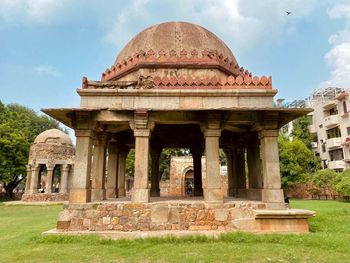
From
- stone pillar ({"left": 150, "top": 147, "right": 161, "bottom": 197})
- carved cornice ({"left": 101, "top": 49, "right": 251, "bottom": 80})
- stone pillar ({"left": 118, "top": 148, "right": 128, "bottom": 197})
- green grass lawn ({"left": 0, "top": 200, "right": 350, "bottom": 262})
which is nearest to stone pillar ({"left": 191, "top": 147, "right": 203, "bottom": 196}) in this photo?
stone pillar ({"left": 150, "top": 147, "right": 161, "bottom": 197})

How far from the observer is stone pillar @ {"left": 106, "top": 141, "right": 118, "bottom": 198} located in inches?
451

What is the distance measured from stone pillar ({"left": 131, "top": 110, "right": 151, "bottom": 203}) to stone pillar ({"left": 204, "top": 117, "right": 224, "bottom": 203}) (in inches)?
70.9

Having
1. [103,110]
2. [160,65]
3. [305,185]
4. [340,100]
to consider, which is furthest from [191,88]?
[340,100]

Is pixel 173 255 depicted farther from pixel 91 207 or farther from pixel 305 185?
pixel 305 185

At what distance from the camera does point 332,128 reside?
32.2 m

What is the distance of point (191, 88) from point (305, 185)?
2635cm

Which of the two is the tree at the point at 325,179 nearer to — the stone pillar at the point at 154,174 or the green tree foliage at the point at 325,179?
the green tree foliage at the point at 325,179

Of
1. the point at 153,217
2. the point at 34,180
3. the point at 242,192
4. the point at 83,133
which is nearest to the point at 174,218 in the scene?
the point at 153,217

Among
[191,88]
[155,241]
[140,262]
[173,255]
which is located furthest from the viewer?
[191,88]

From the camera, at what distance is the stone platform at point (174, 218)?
750 cm

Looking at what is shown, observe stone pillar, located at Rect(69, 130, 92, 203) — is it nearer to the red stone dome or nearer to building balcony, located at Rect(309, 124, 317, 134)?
the red stone dome

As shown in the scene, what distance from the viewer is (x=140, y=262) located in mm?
5434

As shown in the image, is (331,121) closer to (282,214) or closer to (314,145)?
(314,145)

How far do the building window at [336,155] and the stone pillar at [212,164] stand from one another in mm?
28509
